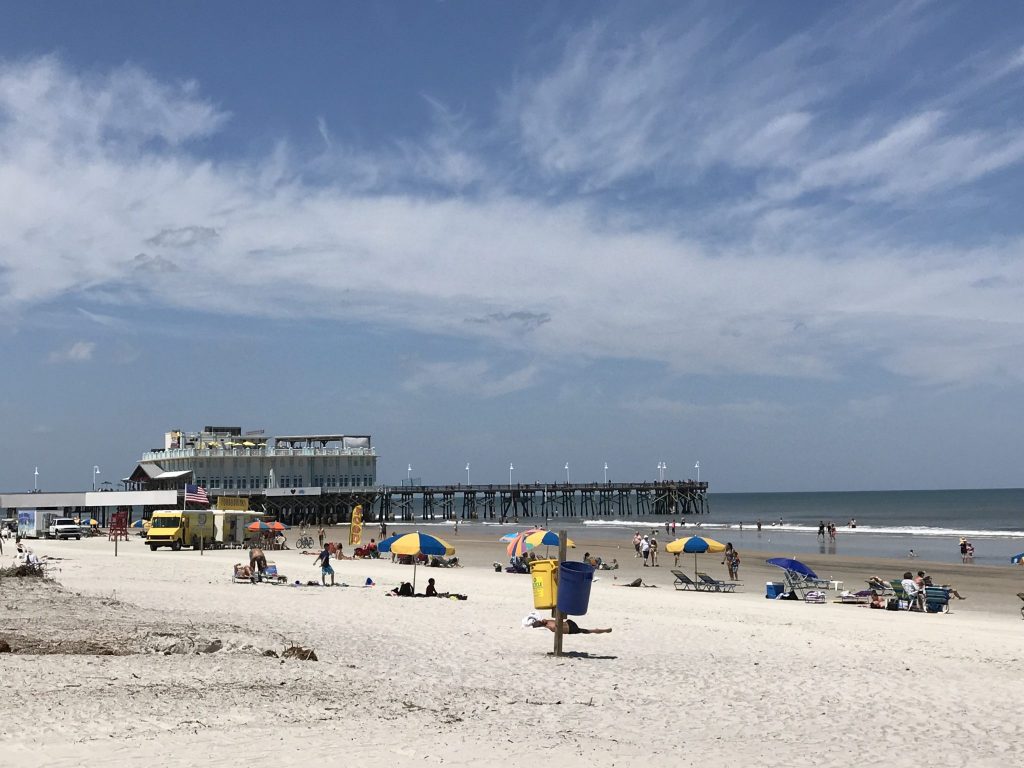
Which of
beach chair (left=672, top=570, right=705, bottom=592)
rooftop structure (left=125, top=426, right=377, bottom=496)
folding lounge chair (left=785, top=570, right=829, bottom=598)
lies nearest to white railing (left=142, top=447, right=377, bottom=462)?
rooftop structure (left=125, top=426, right=377, bottom=496)

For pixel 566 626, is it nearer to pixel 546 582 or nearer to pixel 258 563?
pixel 546 582

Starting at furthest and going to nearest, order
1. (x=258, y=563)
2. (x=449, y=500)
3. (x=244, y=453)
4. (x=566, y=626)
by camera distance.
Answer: (x=449, y=500)
(x=244, y=453)
(x=258, y=563)
(x=566, y=626)

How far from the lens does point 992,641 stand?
547 inches

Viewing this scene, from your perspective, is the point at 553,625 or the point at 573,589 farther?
the point at 553,625

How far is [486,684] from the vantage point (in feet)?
31.4

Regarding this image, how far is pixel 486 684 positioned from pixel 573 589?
222 centimetres

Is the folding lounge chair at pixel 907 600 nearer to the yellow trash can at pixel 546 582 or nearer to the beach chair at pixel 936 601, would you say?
the beach chair at pixel 936 601

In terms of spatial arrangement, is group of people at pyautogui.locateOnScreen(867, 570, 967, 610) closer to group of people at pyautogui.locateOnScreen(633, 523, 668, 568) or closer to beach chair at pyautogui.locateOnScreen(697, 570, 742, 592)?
beach chair at pyautogui.locateOnScreen(697, 570, 742, 592)

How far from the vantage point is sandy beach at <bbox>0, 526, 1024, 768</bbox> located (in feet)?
22.8

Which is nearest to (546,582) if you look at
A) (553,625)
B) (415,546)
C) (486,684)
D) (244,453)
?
(553,625)

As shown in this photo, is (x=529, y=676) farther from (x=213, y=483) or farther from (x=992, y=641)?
(x=213, y=483)

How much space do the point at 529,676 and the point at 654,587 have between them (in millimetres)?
13647

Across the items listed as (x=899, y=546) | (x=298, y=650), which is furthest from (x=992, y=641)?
(x=899, y=546)

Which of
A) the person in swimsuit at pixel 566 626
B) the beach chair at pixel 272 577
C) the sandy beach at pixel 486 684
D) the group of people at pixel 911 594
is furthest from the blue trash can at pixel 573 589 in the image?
the beach chair at pixel 272 577
